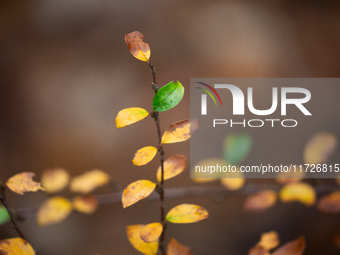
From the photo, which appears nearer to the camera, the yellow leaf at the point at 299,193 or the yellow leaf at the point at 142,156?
the yellow leaf at the point at 142,156

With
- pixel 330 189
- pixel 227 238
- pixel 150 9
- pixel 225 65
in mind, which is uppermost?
pixel 150 9

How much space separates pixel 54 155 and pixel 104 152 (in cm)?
10

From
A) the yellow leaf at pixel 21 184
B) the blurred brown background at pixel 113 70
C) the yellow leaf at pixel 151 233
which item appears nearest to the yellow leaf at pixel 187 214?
the yellow leaf at pixel 151 233

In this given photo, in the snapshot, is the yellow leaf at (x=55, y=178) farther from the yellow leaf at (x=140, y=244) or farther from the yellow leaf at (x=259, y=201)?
the yellow leaf at (x=259, y=201)

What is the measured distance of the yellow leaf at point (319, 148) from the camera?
0.44 m

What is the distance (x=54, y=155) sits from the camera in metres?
0.47

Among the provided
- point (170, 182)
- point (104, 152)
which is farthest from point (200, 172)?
point (104, 152)

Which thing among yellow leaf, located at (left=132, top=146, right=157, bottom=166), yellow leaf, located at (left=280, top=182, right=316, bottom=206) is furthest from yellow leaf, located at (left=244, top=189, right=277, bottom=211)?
yellow leaf, located at (left=132, top=146, right=157, bottom=166)

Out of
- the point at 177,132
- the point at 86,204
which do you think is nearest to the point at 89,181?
the point at 86,204

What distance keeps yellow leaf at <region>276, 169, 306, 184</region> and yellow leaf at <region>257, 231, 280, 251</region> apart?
0.12 meters

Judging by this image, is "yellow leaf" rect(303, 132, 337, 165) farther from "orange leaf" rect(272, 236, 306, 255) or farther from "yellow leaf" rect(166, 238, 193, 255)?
"yellow leaf" rect(166, 238, 193, 255)

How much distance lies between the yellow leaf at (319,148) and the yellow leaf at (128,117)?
331mm

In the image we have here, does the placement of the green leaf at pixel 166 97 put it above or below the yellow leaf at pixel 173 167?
above

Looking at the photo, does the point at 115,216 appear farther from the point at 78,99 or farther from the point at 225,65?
the point at 225,65
